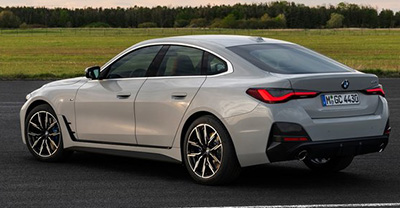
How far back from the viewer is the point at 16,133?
12.0 m

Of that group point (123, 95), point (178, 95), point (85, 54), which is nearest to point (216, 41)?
point (178, 95)

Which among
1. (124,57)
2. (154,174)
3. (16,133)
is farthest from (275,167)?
(16,133)

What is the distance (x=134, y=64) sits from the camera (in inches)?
336

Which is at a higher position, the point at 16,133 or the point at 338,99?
the point at 338,99

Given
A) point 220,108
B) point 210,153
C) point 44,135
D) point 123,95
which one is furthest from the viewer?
point 44,135

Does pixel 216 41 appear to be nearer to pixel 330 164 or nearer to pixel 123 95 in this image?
pixel 123 95

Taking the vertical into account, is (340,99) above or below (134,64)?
below

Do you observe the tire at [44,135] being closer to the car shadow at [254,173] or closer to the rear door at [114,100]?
the car shadow at [254,173]

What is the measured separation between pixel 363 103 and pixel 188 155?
5.55ft

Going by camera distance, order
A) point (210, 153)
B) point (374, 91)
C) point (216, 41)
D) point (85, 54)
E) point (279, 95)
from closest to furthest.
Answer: point (279, 95)
point (210, 153)
point (374, 91)
point (216, 41)
point (85, 54)

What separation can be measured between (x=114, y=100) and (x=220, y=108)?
1.51 metres

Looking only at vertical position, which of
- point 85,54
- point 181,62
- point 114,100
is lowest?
point 85,54

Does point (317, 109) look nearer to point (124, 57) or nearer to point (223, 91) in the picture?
point (223, 91)

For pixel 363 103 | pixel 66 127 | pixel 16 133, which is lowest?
pixel 16 133
